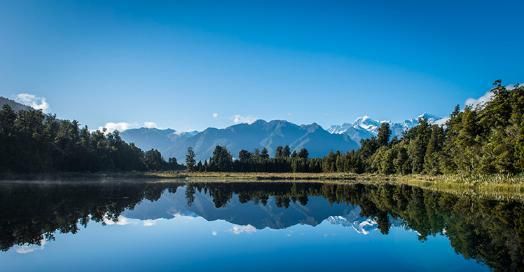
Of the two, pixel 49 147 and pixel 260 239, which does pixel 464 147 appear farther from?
pixel 49 147

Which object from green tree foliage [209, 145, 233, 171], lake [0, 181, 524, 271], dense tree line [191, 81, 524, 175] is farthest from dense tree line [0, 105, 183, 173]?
dense tree line [191, 81, 524, 175]

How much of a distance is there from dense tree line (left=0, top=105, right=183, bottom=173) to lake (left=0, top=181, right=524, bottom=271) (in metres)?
86.2

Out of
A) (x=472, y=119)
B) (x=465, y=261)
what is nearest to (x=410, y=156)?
(x=472, y=119)

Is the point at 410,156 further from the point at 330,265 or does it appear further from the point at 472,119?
the point at 330,265

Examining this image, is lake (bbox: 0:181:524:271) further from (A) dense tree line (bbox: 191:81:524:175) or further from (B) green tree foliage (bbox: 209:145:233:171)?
(B) green tree foliage (bbox: 209:145:233:171)

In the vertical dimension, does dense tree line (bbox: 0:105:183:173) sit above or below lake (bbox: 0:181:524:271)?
above

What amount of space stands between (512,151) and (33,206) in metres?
60.7

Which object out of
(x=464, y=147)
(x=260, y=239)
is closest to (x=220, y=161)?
(x=464, y=147)

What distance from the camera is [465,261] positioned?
62.2 ft

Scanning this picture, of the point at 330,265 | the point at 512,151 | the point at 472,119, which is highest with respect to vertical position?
the point at 472,119

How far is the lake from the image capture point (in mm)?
18203

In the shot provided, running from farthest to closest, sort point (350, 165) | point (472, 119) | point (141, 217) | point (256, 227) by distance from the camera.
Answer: point (350, 165), point (472, 119), point (141, 217), point (256, 227)

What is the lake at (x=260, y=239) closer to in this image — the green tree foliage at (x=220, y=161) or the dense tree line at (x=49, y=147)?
the dense tree line at (x=49, y=147)

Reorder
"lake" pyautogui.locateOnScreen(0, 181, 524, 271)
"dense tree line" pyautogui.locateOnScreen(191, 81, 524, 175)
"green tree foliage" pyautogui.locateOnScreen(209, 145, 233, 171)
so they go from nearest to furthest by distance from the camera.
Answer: "lake" pyautogui.locateOnScreen(0, 181, 524, 271), "dense tree line" pyautogui.locateOnScreen(191, 81, 524, 175), "green tree foliage" pyautogui.locateOnScreen(209, 145, 233, 171)
